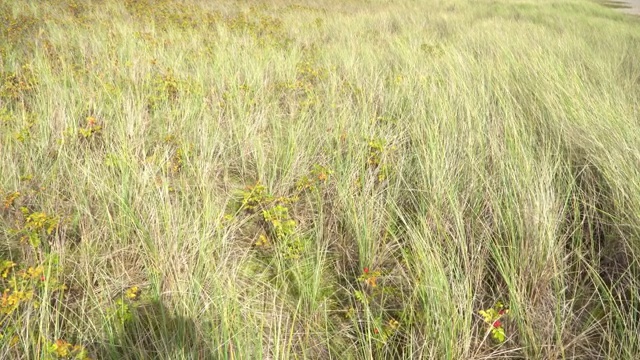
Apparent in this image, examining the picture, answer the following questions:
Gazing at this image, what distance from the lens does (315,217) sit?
2.08 meters

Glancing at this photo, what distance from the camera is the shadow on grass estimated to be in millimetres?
1281

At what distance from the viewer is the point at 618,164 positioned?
194 cm

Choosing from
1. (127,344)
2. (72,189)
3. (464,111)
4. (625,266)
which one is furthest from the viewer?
(464,111)

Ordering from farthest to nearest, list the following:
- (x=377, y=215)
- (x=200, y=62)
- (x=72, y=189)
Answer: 1. (x=200, y=62)
2. (x=72, y=189)
3. (x=377, y=215)

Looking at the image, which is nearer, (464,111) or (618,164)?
(618,164)

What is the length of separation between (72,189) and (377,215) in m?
1.61

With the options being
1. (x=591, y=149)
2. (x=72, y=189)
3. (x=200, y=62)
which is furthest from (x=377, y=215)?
(x=200, y=62)

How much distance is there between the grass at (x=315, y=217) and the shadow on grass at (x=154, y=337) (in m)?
0.01

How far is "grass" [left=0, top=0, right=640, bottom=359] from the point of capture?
1.38 meters

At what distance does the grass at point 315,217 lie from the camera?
4.52ft

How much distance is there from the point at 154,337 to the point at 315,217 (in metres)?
0.98

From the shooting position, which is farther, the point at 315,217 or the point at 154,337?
the point at 315,217

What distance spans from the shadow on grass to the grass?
0.01m

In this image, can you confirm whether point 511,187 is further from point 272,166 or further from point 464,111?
point 272,166
